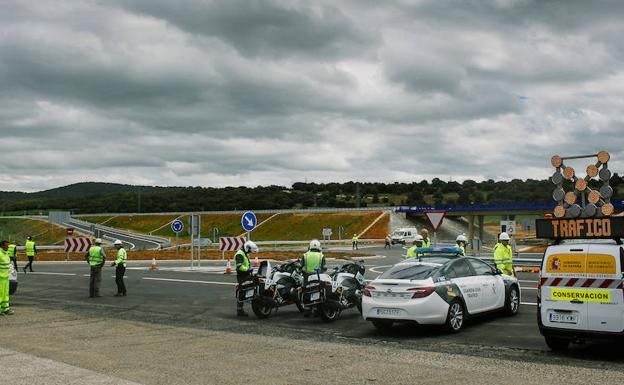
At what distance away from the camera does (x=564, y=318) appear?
998cm

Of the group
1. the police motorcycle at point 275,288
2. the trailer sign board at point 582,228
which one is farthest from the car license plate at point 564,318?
the police motorcycle at point 275,288

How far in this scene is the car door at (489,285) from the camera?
13.4m

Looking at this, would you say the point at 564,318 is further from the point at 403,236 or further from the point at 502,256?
the point at 403,236

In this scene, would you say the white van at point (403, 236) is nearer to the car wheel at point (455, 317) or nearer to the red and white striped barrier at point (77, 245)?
the red and white striped barrier at point (77, 245)

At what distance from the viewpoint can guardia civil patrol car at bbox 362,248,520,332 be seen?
38.9 feet

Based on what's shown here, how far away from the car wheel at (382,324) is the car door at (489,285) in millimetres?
2074

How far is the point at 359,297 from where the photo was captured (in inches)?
596

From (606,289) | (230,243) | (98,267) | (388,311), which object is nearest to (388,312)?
(388,311)

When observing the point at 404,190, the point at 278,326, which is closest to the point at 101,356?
the point at 278,326

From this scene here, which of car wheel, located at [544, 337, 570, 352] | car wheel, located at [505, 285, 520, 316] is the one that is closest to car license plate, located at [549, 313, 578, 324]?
car wheel, located at [544, 337, 570, 352]

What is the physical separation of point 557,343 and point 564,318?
1.84 ft

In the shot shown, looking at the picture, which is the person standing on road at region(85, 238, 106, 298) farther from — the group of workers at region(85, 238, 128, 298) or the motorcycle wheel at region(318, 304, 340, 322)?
the motorcycle wheel at region(318, 304, 340, 322)

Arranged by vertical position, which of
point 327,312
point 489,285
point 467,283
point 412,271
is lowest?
point 327,312

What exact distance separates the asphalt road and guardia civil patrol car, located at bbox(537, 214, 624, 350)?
0.47m
